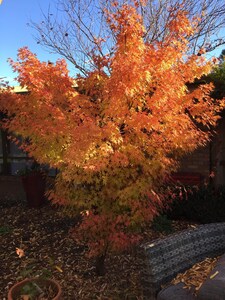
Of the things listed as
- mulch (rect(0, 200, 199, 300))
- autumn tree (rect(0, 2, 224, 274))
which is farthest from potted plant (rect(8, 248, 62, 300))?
autumn tree (rect(0, 2, 224, 274))

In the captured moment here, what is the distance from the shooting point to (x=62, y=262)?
4988mm

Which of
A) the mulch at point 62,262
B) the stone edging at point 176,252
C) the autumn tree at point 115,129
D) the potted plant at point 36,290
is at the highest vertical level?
the autumn tree at point 115,129

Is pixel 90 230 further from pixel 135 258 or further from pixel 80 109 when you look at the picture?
pixel 80 109

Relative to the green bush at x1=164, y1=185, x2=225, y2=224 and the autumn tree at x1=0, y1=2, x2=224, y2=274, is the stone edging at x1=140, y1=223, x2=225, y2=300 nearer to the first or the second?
the autumn tree at x1=0, y1=2, x2=224, y2=274

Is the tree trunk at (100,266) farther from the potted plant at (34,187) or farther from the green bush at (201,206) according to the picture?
the potted plant at (34,187)

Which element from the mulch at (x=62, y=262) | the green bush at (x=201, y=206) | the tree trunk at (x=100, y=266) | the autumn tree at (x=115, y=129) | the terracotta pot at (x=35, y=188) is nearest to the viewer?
the autumn tree at (x=115, y=129)

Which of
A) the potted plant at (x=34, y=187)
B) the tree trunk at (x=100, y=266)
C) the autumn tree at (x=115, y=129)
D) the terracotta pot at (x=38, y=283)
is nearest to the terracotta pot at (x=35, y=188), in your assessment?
the potted plant at (x=34, y=187)

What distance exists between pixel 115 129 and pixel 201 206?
132 inches

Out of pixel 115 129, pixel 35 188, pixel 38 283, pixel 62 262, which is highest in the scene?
pixel 115 129

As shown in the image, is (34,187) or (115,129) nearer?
(115,129)

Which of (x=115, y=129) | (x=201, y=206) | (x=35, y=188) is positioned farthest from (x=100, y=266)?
(x=35, y=188)

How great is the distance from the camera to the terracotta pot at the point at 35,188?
27.4ft

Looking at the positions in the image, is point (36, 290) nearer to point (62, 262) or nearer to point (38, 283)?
point (38, 283)

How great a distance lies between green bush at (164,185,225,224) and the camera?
6375 millimetres
